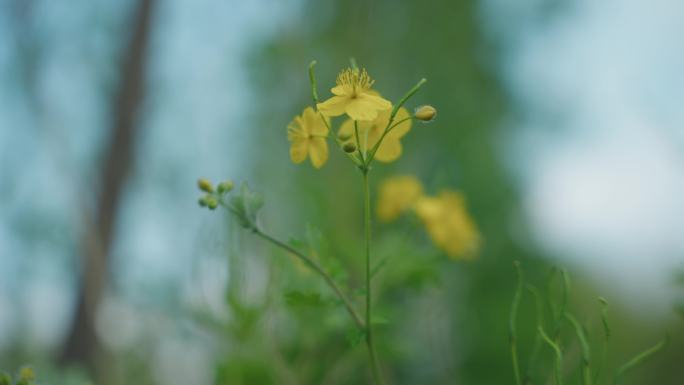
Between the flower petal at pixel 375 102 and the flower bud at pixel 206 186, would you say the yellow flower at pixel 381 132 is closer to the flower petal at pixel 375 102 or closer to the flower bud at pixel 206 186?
the flower petal at pixel 375 102

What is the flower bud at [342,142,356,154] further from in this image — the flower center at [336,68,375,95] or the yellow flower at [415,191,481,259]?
the yellow flower at [415,191,481,259]

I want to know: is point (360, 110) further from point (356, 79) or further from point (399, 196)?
point (399, 196)

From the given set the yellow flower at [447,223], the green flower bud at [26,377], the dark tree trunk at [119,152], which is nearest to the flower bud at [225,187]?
the green flower bud at [26,377]

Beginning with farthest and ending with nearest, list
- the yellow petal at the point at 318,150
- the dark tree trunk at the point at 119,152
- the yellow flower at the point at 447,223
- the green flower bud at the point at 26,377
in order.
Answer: the dark tree trunk at the point at 119,152 < the yellow flower at the point at 447,223 < the yellow petal at the point at 318,150 < the green flower bud at the point at 26,377

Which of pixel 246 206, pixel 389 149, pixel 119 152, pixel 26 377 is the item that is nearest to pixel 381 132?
pixel 389 149

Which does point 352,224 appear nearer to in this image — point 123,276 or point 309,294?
point 123,276

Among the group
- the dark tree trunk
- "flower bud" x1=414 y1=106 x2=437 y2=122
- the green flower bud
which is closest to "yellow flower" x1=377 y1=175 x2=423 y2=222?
"flower bud" x1=414 y1=106 x2=437 y2=122
